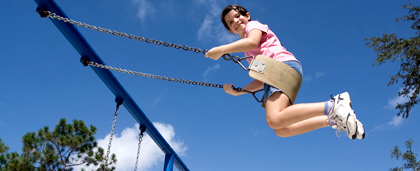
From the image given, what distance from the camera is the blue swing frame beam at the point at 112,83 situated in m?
2.22

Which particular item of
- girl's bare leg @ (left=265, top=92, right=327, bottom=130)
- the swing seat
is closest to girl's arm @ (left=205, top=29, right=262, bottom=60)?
the swing seat

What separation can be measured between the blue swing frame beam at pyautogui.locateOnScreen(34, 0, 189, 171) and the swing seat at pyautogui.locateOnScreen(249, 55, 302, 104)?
124 centimetres

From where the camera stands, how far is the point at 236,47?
7.01ft

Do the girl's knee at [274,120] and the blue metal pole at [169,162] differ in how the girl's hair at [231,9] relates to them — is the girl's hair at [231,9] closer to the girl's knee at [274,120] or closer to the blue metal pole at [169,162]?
the girl's knee at [274,120]

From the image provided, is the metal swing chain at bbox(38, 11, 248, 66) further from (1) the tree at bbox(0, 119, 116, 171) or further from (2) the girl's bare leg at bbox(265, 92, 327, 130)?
(1) the tree at bbox(0, 119, 116, 171)

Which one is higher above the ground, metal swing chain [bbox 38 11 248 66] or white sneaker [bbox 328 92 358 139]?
metal swing chain [bbox 38 11 248 66]

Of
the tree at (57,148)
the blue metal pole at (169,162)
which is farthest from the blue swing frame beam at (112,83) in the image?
the tree at (57,148)

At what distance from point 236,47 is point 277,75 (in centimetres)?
31

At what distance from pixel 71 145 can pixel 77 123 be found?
1065mm

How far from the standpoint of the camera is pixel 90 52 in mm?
2568

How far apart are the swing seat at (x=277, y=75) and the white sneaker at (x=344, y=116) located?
0.26 m

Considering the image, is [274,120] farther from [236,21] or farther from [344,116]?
[236,21]

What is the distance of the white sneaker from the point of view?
1875 mm

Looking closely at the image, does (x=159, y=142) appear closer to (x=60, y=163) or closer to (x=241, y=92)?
(x=241, y=92)
